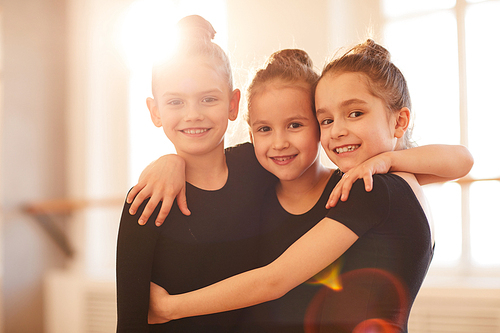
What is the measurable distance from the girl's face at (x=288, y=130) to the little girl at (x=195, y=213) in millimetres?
80

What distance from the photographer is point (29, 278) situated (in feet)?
7.67

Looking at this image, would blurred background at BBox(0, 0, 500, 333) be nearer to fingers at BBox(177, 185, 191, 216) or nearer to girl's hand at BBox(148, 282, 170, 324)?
fingers at BBox(177, 185, 191, 216)

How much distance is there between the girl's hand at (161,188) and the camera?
0.71 m

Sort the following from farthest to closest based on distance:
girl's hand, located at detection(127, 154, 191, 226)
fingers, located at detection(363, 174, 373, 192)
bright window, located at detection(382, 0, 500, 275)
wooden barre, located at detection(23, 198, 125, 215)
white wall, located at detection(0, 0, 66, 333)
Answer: white wall, located at detection(0, 0, 66, 333) → wooden barre, located at detection(23, 198, 125, 215) → bright window, located at detection(382, 0, 500, 275) → girl's hand, located at detection(127, 154, 191, 226) → fingers, located at detection(363, 174, 373, 192)

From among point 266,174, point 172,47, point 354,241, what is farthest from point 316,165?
point 172,47

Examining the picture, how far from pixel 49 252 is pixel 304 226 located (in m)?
2.14

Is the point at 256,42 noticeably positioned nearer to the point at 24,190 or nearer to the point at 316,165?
the point at 316,165

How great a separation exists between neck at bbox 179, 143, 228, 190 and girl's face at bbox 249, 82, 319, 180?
0.32 feet

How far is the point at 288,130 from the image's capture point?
0.75 metres

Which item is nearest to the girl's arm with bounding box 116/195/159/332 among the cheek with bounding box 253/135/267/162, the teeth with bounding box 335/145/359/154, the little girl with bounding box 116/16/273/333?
the little girl with bounding box 116/16/273/333

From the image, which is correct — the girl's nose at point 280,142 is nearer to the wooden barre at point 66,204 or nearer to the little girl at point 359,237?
the little girl at point 359,237

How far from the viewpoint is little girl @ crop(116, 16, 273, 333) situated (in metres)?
0.70

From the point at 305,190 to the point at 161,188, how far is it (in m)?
0.27

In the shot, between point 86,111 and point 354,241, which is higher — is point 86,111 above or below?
above
